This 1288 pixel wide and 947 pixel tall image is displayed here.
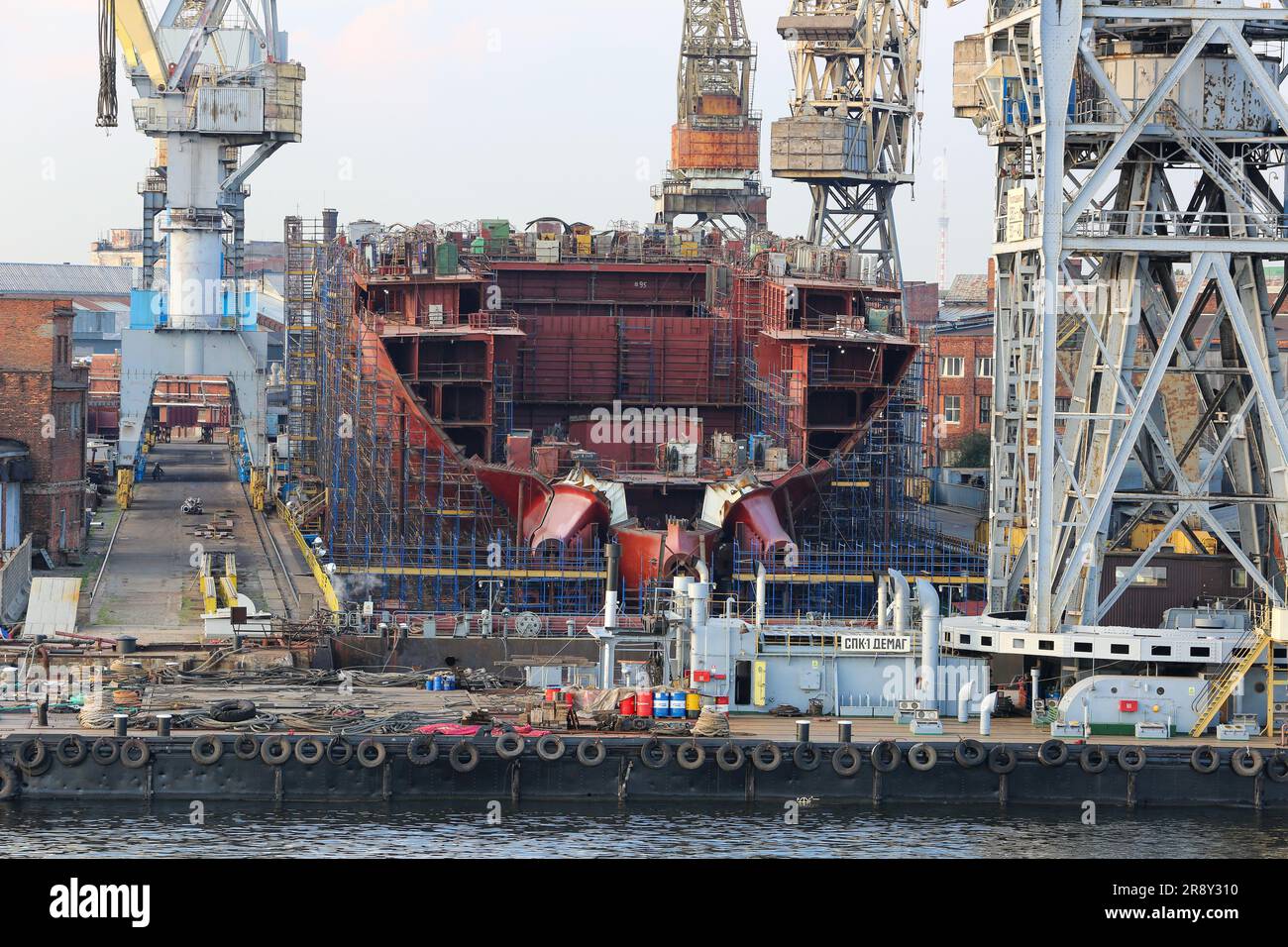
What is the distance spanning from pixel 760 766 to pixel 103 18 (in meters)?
63.2

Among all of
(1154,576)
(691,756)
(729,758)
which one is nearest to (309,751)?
(691,756)

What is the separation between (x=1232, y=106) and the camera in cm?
5553

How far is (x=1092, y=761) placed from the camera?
50.7 metres


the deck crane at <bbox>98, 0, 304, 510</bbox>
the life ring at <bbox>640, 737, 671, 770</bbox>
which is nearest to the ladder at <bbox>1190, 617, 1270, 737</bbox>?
the life ring at <bbox>640, 737, 671, 770</bbox>

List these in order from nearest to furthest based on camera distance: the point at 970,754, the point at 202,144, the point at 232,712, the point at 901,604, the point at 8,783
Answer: the point at 8,783
the point at 970,754
the point at 232,712
the point at 901,604
the point at 202,144

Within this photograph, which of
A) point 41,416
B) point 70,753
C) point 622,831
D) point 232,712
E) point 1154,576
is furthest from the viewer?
point 41,416

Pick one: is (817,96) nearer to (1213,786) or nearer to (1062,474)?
(1062,474)

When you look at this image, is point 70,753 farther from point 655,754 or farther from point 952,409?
point 952,409

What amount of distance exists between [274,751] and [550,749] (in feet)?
19.7

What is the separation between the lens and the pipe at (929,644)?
53000 millimetres

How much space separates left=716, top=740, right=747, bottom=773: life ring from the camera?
50000 millimetres

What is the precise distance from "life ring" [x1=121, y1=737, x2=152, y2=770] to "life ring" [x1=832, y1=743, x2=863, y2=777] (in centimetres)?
1495

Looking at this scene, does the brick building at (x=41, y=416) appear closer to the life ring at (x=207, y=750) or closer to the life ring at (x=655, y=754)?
the life ring at (x=207, y=750)

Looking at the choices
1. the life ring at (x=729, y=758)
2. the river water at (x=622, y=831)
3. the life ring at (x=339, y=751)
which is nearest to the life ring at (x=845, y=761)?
the river water at (x=622, y=831)
